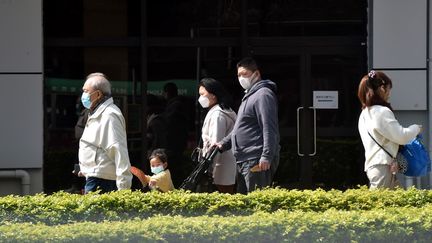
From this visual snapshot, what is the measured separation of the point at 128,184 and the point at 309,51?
4.71 meters

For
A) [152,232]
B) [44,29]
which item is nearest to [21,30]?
[44,29]

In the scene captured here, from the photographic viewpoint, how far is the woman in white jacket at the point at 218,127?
29.0 ft

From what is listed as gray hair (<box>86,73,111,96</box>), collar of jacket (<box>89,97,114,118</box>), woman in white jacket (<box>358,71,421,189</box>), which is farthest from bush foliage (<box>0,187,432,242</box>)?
gray hair (<box>86,73,111,96</box>)

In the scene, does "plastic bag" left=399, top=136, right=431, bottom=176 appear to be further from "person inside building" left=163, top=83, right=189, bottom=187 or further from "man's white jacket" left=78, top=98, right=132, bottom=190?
"person inside building" left=163, top=83, right=189, bottom=187

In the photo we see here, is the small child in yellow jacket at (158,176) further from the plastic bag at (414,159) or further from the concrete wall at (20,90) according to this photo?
the plastic bag at (414,159)

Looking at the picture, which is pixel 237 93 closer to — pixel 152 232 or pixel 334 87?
pixel 334 87

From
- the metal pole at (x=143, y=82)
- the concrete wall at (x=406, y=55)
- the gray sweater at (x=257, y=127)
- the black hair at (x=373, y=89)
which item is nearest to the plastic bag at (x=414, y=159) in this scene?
the black hair at (x=373, y=89)

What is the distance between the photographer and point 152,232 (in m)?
5.86

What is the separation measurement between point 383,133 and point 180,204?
2.00 meters

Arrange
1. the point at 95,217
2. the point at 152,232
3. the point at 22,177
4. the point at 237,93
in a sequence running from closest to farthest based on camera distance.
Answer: the point at 152,232 → the point at 95,217 → the point at 22,177 → the point at 237,93

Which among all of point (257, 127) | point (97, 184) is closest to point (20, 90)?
point (97, 184)

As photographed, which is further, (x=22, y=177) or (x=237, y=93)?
(x=237, y=93)

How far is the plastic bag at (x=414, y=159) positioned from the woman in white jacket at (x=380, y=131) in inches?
5.6

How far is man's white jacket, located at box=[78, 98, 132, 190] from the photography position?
7281mm
